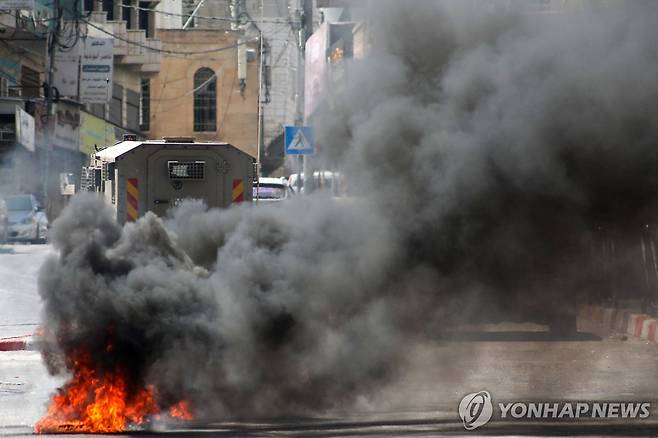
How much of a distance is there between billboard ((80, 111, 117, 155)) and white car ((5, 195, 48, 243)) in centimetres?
714

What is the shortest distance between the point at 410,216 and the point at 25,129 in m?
28.0

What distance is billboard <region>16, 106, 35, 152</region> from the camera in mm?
35188

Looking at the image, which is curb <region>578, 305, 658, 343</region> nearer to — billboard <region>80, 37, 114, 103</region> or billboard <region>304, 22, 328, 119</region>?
billboard <region>304, 22, 328, 119</region>

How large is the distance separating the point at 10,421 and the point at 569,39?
4.80m

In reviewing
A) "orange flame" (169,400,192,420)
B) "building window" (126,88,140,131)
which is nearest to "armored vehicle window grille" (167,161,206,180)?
"orange flame" (169,400,192,420)

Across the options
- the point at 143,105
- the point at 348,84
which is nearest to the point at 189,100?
the point at 143,105

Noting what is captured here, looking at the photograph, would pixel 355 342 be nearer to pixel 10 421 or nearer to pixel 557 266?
pixel 557 266

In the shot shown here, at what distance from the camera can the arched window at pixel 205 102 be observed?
62.0 meters

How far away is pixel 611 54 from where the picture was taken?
935cm

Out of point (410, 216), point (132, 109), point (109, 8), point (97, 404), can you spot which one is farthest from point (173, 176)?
point (132, 109)

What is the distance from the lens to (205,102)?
62.6m

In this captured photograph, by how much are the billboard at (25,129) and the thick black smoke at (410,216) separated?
1032 inches

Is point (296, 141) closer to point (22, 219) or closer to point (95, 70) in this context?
point (22, 219)

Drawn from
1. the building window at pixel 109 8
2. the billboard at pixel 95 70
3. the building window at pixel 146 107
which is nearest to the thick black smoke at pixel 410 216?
the billboard at pixel 95 70
